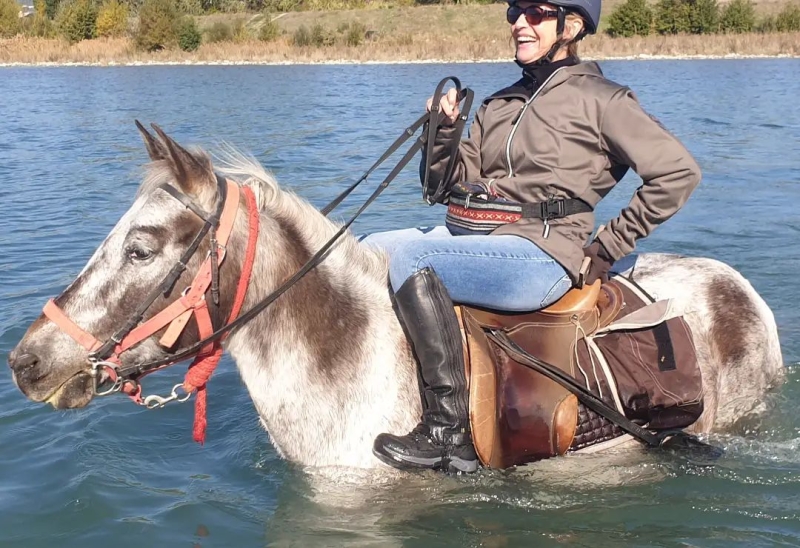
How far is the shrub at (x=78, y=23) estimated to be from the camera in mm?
70438

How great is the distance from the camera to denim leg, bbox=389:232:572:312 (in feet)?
13.6

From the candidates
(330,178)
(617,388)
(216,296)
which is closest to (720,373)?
(617,388)

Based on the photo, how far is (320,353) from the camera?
4105 millimetres

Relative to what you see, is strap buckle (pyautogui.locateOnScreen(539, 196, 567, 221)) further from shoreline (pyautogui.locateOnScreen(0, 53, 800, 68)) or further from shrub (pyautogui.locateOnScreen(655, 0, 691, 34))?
shrub (pyautogui.locateOnScreen(655, 0, 691, 34))

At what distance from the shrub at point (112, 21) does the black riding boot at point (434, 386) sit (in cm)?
7314

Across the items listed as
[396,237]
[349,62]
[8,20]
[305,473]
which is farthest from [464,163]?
[8,20]

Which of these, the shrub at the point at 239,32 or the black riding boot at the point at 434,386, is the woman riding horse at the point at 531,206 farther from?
the shrub at the point at 239,32

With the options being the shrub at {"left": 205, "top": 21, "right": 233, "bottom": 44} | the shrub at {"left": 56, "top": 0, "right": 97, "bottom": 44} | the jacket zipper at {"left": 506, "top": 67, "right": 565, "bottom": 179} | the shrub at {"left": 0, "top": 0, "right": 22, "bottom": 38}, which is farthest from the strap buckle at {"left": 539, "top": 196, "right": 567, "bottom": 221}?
the shrub at {"left": 0, "top": 0, "right": 22, "bottom": 38}

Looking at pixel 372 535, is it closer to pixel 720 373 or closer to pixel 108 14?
pixel 720 373

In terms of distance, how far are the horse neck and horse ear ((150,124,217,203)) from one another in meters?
0.33

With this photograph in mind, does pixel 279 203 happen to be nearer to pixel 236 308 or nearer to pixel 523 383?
pixel 236 308

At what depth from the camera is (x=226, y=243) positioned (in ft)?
12.5

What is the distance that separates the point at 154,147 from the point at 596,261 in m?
2.22

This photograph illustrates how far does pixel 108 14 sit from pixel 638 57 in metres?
44.5
